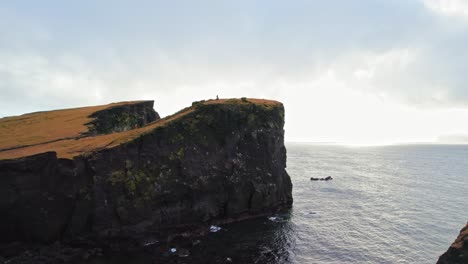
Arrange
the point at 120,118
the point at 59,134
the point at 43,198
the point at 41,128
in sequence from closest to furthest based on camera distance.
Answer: the point at 43,198, the point at 59,134, the point at 41,128, the point at 120,118

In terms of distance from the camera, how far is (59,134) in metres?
57.9

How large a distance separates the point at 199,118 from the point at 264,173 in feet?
59.1

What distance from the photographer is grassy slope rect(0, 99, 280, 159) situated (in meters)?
47.6

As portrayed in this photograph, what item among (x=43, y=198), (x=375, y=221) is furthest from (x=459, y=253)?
(x=43, y=198)

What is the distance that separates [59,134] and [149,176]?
23381 millimetres

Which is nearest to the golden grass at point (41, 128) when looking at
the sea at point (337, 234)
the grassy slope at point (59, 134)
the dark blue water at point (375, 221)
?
the grassy slope at point (59, 134)

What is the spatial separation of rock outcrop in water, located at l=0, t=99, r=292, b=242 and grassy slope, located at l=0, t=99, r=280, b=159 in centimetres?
26

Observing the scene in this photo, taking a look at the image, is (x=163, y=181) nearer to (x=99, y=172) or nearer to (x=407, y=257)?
(x=99, y=172)

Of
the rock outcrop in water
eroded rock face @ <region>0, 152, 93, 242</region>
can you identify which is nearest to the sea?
the rock outcrop in water

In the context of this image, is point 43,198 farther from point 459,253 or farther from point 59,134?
point 459,253

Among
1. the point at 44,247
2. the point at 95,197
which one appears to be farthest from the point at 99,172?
the point at 44,247

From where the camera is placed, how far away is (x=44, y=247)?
4125 centimetres

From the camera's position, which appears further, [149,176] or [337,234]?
[337,234]

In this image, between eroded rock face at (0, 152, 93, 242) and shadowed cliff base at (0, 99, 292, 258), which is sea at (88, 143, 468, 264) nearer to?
shadowed cliff base at (0, 99, 292, 258)
